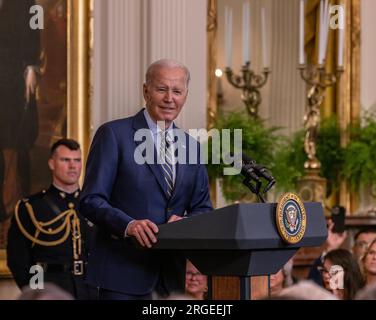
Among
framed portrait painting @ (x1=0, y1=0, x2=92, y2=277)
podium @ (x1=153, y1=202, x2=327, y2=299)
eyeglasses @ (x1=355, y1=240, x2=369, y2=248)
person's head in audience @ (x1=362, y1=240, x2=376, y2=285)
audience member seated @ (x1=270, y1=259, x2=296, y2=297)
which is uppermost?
framed portrait painting @ (x1=0, y1=0, x2=92, y2=277)

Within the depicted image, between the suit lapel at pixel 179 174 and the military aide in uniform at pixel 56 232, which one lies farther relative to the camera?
the military aide in uniform at pixel 56 232

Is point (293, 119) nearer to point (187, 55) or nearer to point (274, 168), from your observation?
point (274, 168)

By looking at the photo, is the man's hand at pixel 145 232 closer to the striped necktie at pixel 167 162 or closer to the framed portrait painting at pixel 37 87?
the striped necktie at pixel 167 162

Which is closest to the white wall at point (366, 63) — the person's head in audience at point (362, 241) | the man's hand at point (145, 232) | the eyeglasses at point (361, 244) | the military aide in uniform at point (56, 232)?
the person's head in audience at point (362, 241)

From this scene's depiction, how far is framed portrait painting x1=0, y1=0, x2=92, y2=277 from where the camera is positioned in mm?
6543

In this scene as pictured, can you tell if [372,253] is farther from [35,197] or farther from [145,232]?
[145,232]

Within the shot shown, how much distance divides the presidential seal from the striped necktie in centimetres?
47

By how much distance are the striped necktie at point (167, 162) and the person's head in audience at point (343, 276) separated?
211cm

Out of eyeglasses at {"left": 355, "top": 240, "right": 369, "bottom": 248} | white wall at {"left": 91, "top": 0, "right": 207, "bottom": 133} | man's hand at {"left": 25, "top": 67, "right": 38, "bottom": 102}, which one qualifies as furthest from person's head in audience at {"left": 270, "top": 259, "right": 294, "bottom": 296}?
man's hand at {"left": 25, "top": 67, "right": 38, "bottom": 102}

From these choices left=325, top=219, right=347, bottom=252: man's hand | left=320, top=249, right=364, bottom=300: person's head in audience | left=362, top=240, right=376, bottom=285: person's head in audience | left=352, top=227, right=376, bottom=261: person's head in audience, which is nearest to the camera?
left=320, top=249, right=364, bottom=300: person's head in audience

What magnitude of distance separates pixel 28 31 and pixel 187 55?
3.72ft

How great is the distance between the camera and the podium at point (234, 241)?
2.83 m

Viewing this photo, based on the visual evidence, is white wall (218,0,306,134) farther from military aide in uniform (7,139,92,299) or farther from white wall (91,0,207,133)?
military aide in uniform (7,139,92,299)
